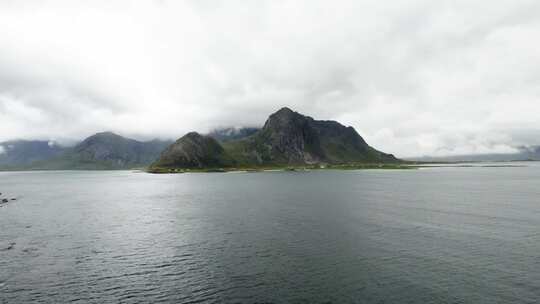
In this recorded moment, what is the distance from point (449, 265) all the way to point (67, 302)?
5055cm

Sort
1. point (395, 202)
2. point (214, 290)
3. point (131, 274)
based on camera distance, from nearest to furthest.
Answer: point (214, 290), point (131, 274), point (395, 202)

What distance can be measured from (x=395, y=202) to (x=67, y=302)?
103238 mm

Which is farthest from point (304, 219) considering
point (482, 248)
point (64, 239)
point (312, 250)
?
point (64, 239)

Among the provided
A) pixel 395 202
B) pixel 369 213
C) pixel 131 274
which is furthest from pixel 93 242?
pixel 395 202

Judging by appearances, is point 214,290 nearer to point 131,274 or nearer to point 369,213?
point 131,274

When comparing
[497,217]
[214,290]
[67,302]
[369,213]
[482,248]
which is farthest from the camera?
[369,213]

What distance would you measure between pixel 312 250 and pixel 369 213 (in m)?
41.8

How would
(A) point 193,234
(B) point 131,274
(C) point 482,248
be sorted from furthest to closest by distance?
1. (A) point 193,234
2. (C) point 482,248
3. (B) point 131,274

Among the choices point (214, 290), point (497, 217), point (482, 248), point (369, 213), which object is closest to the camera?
point (214, 290)

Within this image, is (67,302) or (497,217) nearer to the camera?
(67,302)

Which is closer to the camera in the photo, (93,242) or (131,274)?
(131,274)

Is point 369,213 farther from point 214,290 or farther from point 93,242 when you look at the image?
point 93,242

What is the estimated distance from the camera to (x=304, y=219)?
84438 millimetres

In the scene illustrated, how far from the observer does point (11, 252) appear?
5538cm
